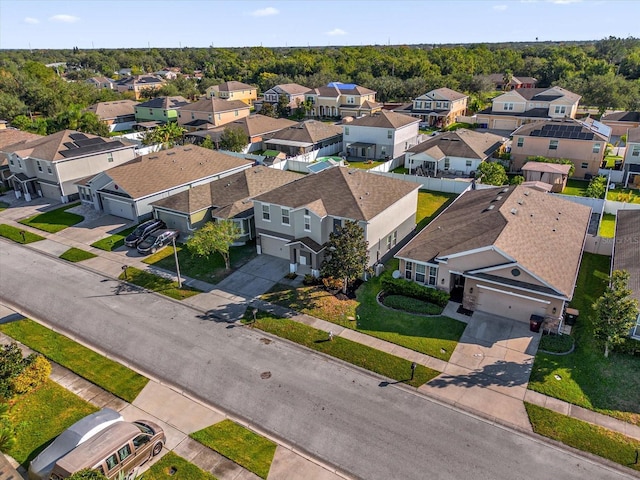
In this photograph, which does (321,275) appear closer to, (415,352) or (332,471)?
(415,352)

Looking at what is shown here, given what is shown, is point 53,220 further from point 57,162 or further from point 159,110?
point 159,110

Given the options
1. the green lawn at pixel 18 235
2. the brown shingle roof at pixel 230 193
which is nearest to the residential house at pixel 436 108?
the brown shingle roof at pixel 230 193

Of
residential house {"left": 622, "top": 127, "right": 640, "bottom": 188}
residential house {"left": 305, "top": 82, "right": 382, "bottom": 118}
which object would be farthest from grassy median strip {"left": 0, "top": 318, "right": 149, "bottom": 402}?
residential house {"left": 305, "top": 82, "right": 382, "bottom": 118}

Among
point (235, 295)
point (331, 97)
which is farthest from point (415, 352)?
point (331, 97)

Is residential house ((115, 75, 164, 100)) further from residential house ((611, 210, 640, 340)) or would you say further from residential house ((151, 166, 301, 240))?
residential house ((611, 210, 640, 340))

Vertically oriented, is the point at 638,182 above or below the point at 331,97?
below

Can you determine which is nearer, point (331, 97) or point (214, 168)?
point (214, 168)
